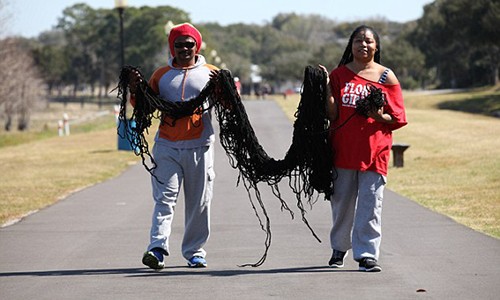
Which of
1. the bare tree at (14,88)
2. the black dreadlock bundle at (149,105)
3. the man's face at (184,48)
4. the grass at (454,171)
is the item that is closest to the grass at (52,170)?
the black dreadlock bundle at (149,105)

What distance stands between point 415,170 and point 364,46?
13.3m

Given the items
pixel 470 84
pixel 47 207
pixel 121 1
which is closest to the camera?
pixel 47 207

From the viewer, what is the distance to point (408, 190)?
1709 cm

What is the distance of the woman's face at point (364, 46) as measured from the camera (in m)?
8.72

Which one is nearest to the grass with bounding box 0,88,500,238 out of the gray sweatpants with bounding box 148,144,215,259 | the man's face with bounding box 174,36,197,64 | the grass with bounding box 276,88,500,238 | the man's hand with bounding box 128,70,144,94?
the grass with bounding box 276,88,500,238

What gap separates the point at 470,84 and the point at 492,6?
3504 centimetres

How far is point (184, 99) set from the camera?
8930mm

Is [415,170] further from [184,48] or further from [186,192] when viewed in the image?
[184,48]

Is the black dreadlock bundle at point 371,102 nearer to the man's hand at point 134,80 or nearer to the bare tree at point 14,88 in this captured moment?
the man's hand at point 134,80

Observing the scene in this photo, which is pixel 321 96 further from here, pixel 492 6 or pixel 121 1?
pixel 492 6

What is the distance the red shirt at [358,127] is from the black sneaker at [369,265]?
0.71m

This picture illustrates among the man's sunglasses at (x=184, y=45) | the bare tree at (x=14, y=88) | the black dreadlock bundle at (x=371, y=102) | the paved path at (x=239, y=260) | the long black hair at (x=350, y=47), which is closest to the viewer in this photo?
the paved path at (x=239, y=260)

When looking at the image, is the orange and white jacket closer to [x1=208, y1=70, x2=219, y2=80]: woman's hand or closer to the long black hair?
[x1=208, y1=70, x2=219, y2=80]: woman's hand

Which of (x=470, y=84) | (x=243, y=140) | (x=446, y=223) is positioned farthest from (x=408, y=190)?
(x=470, y=84)
